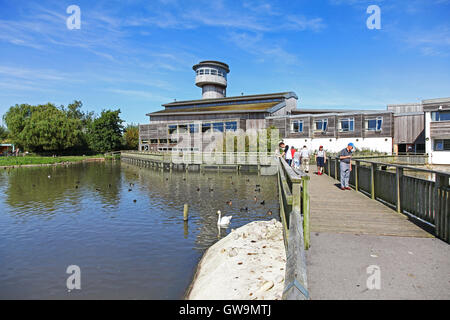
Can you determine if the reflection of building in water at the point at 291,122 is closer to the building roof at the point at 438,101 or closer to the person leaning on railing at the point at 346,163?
the building roof at the point at 438,101

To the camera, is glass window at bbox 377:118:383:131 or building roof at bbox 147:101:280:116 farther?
building roof at bbox 147:101:280:116

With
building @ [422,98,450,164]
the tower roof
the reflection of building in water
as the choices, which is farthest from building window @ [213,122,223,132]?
building @ [422,98,450,164]

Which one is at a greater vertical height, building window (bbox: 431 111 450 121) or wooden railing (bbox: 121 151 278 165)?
building window (bbox: 431 111 450 121)

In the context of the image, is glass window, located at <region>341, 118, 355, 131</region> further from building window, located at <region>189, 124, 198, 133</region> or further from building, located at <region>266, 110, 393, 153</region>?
building window, located at <region>189, 124, 198, 133</region>

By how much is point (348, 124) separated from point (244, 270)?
39465mm

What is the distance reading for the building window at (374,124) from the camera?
3944cm

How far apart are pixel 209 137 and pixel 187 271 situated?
144ft

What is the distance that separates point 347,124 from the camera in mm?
41812

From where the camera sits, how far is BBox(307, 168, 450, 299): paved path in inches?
153

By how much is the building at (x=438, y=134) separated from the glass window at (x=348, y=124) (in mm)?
9420

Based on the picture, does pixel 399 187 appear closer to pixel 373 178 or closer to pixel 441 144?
pixel 373 178

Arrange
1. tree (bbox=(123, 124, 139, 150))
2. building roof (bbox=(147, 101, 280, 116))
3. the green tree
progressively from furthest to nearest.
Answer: tree (bbox=(123, 124, 139, 150)) → the green tree → building roof (bbox=(147, 101, 280, 116))

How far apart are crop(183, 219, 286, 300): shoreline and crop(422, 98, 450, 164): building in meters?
31.4

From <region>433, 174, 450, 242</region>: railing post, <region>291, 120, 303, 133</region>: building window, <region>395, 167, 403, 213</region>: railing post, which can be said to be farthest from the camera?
<region>291, 120, 303, 133</region>: building window
